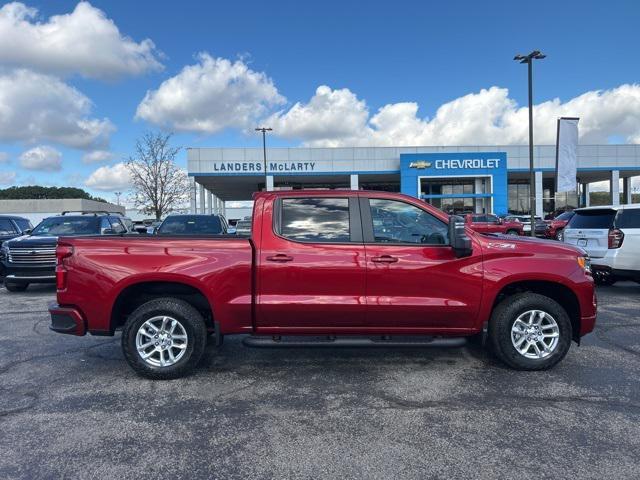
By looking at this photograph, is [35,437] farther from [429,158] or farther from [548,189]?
[548,189]

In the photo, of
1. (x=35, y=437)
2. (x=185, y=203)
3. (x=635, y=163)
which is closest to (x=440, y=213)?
(x=35, y=437)

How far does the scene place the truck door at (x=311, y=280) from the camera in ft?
14.8

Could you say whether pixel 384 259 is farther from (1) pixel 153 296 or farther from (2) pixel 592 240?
(2) pixel 592 240

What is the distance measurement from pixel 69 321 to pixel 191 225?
787 cm

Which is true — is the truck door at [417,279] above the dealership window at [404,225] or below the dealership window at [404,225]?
below

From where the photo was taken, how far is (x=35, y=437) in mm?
3527

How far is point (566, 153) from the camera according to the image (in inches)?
626

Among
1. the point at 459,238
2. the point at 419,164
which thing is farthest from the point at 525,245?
the point at 419,164

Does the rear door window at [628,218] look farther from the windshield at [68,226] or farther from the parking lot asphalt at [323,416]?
the windshield at [68,226]

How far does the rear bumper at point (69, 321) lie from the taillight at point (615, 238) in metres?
8.85

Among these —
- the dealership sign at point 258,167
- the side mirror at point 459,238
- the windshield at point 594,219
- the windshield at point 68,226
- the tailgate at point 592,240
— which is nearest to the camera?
the side mirror at point 459,238

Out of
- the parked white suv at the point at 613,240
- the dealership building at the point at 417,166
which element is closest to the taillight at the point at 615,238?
the parked white suv at the point at 613,240

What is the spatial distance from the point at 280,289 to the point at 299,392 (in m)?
0.98

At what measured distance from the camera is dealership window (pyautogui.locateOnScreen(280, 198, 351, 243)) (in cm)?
465
